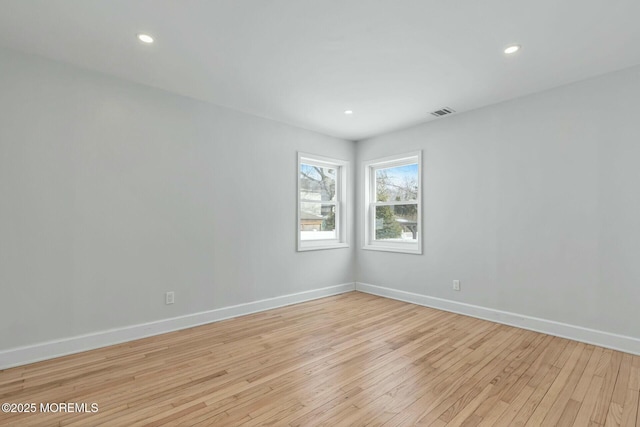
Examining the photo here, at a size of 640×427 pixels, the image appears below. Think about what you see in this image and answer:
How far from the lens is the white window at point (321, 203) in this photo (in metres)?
4.66

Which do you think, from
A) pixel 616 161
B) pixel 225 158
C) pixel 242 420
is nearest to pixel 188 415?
pixel 242 420

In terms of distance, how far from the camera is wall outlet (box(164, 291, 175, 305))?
129 inches

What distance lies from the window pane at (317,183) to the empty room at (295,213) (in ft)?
1.05

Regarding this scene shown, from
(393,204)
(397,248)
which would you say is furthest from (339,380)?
(393,204)

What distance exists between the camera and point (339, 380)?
2.26m

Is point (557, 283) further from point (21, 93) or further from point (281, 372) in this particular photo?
point (21, 93)

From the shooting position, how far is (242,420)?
180cm

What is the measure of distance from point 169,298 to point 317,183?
2.66 metres

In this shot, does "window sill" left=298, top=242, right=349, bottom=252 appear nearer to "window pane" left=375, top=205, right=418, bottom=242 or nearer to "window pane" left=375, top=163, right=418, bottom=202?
"window pane" left=375, top=205, right=418, bottom=242

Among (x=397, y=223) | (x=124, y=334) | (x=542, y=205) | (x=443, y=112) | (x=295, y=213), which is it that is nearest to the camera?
(x=124, y=334)

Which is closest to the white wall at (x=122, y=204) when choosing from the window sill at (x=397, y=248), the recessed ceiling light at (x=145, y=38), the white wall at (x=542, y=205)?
the recessed ceiling light at (x=145, y=38)

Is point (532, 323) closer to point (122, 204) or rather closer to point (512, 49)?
point (512, 49)

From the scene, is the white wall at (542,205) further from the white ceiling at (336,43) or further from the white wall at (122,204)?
the white wall at (122,204)

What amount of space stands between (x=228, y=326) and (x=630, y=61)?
4633mm
